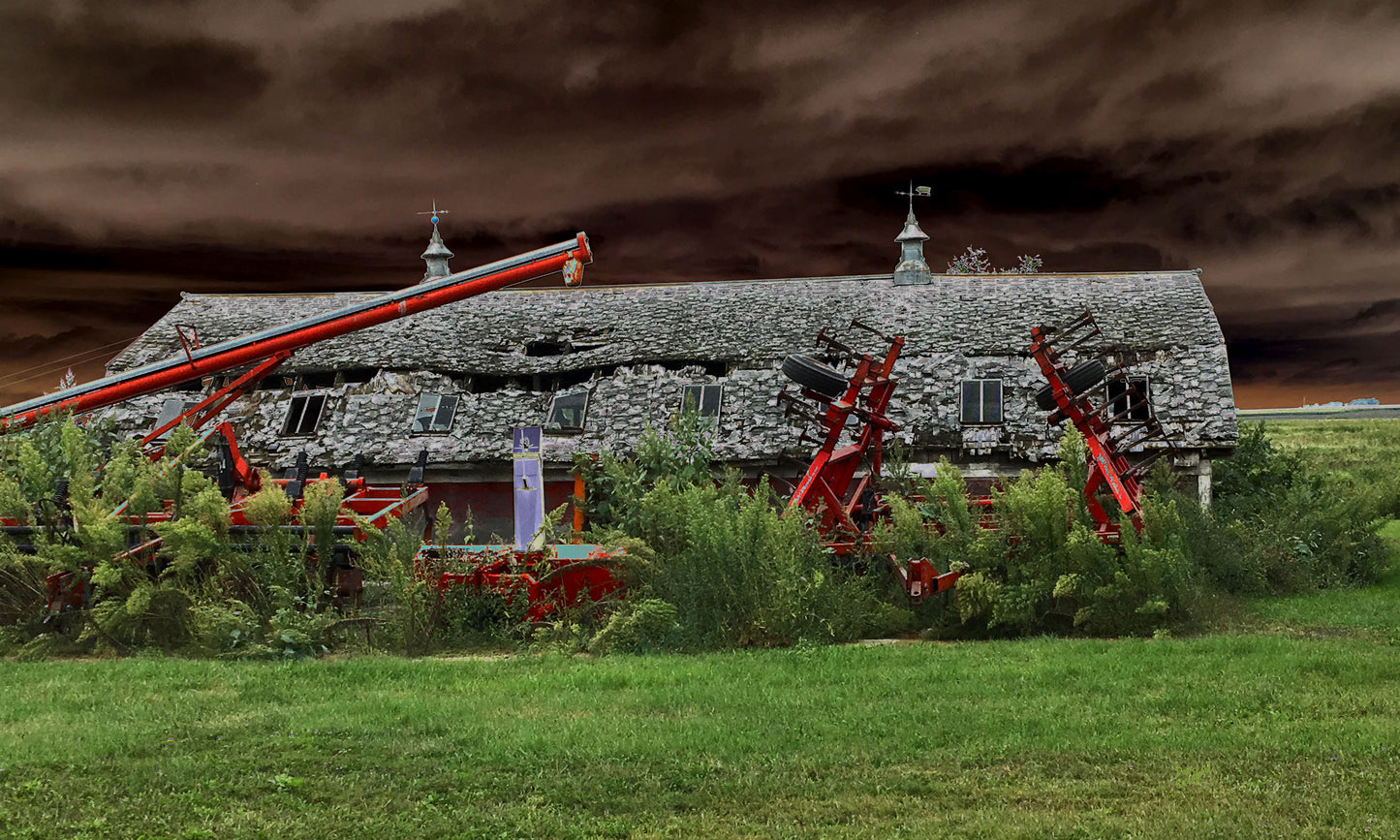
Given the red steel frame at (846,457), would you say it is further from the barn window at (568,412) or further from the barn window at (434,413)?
the barn window at (434,413)

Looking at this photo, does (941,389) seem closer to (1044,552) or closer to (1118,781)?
(1044,552)

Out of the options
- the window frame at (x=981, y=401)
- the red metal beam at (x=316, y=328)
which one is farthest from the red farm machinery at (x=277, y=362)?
the window frame at (x=981, y=401)

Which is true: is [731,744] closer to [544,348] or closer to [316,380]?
[544,348]

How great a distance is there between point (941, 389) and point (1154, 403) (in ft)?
11.6

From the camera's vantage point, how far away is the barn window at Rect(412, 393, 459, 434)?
21.1 metres

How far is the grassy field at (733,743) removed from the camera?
23.5ft

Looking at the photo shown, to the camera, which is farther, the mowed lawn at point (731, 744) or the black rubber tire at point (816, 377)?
the black rubber tire at point (816, 377)

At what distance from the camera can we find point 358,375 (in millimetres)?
23172

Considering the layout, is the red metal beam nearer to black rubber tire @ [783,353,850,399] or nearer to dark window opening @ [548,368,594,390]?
black rubber tire @ [783,353,850,399]

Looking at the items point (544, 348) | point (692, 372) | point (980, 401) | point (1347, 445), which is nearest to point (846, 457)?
point (980, 401)

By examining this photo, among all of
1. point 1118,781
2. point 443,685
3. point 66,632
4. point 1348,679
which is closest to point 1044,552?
point 1348,679

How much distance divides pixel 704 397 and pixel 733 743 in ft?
42.0

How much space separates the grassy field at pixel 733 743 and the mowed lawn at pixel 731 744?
1.0 inches

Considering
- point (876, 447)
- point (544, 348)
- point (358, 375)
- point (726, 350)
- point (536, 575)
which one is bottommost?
point (536, 575)
